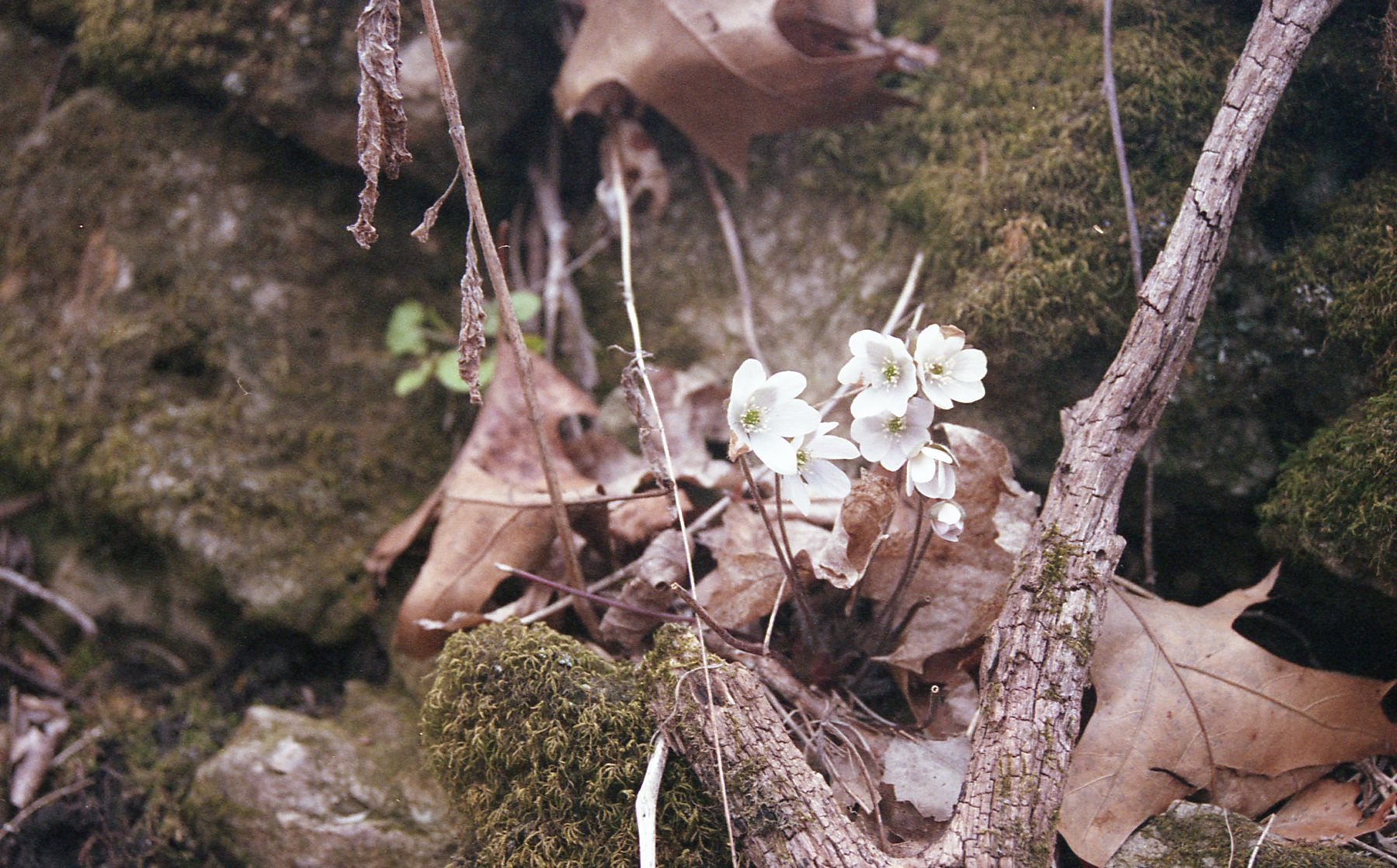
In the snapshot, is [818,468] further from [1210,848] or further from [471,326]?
[1210,848]

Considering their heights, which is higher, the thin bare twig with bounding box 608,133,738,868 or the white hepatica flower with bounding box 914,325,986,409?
the white hepatica flower with bounding box 914,325,986,409

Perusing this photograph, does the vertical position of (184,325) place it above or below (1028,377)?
below

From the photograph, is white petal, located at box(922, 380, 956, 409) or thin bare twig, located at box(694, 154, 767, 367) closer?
white petal, located at box(922, 380, 956, 409)

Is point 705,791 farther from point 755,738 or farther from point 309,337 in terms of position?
point 309,337

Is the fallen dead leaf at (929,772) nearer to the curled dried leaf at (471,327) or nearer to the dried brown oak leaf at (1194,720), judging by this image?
the dried brown oak leaf at (1194,720)

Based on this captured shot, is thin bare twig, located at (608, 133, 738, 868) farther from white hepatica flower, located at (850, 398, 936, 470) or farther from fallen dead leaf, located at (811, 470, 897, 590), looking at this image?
white hepatica flower, located at (850, 398, 936, 470)

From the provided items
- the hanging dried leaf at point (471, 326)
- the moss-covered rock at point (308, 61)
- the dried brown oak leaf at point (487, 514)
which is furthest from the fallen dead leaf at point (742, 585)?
the moss-covered rock at point (308, 61)

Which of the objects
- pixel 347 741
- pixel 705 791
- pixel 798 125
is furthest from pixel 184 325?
pixel 705 791

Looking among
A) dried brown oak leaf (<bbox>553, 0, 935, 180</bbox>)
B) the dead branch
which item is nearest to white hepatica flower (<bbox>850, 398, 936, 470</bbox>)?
the dead branch
